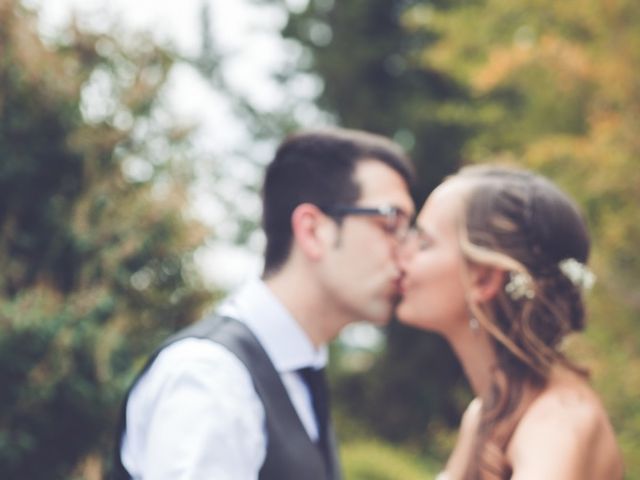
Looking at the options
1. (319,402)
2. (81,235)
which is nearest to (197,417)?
(319,402)

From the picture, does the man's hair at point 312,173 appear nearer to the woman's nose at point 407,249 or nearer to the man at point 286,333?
the man at point 286,333

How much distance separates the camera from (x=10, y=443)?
343cm

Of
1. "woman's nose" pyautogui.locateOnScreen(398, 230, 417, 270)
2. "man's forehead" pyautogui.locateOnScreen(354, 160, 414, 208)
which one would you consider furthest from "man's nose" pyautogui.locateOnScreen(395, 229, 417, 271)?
"man's forehead" pyautogui.locateOnScreen(354, 160, 414, 208)

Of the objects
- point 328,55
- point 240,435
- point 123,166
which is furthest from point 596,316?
point 328,55

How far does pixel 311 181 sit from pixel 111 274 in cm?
102

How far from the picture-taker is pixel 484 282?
9.43 feet

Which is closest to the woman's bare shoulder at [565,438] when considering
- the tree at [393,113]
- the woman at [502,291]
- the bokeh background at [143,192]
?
the woman at [502,291]

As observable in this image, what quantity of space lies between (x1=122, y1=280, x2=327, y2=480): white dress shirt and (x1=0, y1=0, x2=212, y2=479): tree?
1129mm

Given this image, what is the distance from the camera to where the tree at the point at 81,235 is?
11.5 ft

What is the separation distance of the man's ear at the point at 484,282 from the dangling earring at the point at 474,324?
62 millimetres

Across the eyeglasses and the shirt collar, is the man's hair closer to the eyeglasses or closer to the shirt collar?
the eyeglasses

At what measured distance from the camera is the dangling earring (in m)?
2.90

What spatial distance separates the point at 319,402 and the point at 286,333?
0.24 meters

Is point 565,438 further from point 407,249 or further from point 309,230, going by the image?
point 309,230
